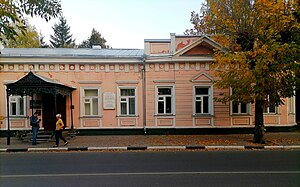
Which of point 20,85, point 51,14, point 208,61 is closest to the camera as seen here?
point 51,14

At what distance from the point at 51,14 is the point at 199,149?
1168cm

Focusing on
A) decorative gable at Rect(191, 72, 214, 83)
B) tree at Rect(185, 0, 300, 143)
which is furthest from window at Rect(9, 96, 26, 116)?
tree at Rect(185, 0, 300, 143)

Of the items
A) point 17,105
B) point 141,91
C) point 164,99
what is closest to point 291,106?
point 164,99

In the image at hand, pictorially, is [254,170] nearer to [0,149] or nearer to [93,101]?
[0,149]

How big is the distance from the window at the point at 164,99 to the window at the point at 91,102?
421cm

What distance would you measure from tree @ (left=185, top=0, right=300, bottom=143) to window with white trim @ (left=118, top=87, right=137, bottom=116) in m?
6.69

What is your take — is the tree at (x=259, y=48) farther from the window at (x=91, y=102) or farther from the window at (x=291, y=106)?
the window at (x=91, y=102)

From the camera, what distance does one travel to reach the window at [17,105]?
Result: 19.9m

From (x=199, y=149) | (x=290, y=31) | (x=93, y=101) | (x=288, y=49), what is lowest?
(x=199, y=149)

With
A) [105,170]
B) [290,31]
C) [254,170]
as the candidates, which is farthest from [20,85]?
[290,31]

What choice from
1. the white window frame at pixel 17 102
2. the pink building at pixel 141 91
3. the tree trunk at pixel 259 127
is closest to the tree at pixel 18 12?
the tree trunk at pixel 259 127

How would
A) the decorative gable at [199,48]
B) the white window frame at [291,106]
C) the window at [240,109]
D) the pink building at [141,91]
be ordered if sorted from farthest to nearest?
the white window frame at [291,106] < the window at [240,109] < the pink building at [141,91] < the decorative gable at [199,48]

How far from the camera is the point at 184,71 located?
1970 centimetres

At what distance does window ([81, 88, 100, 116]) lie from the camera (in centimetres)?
A: 2002
